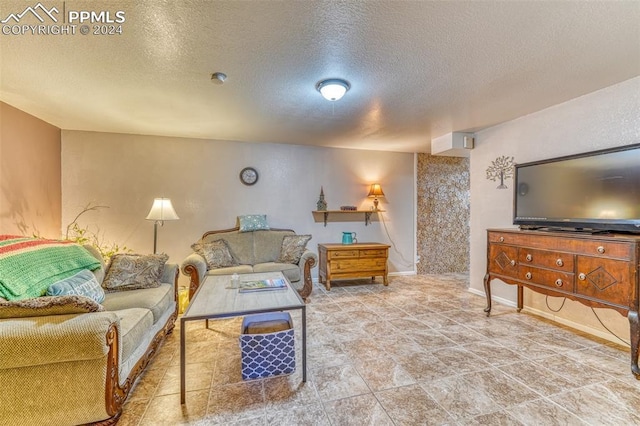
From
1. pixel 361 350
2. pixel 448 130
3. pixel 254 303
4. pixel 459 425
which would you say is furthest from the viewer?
pixel 448 130

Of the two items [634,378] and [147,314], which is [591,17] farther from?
[147,314]

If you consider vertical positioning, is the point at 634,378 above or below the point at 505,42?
below

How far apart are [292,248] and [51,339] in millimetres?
2822

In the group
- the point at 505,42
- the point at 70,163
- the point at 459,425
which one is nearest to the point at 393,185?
the point at 505,42

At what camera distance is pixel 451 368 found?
2.08m

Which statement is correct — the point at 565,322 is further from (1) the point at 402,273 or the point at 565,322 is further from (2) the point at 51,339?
(2) the point at 51,339

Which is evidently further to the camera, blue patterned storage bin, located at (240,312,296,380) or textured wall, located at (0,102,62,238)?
textured wall, located at (0,102,62,238)

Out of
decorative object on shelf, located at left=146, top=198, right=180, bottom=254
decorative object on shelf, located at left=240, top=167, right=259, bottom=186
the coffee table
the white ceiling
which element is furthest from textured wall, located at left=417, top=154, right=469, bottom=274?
decorative object on shelf, located at left=146, top=198, right=180, bottom=254

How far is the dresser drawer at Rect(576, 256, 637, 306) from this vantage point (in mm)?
1993

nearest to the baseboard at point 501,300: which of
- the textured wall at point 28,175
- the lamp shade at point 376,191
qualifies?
the lamp shade at point 376,191

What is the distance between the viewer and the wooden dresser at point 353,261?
4309mm

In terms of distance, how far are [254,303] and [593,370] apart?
8.15ft

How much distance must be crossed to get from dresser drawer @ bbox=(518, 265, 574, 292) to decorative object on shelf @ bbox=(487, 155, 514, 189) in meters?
1.26

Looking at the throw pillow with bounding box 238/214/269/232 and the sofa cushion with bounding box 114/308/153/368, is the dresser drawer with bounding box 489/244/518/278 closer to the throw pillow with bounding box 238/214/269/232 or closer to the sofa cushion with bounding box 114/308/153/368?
the throw pillow with bounding box 238/214/269/232
